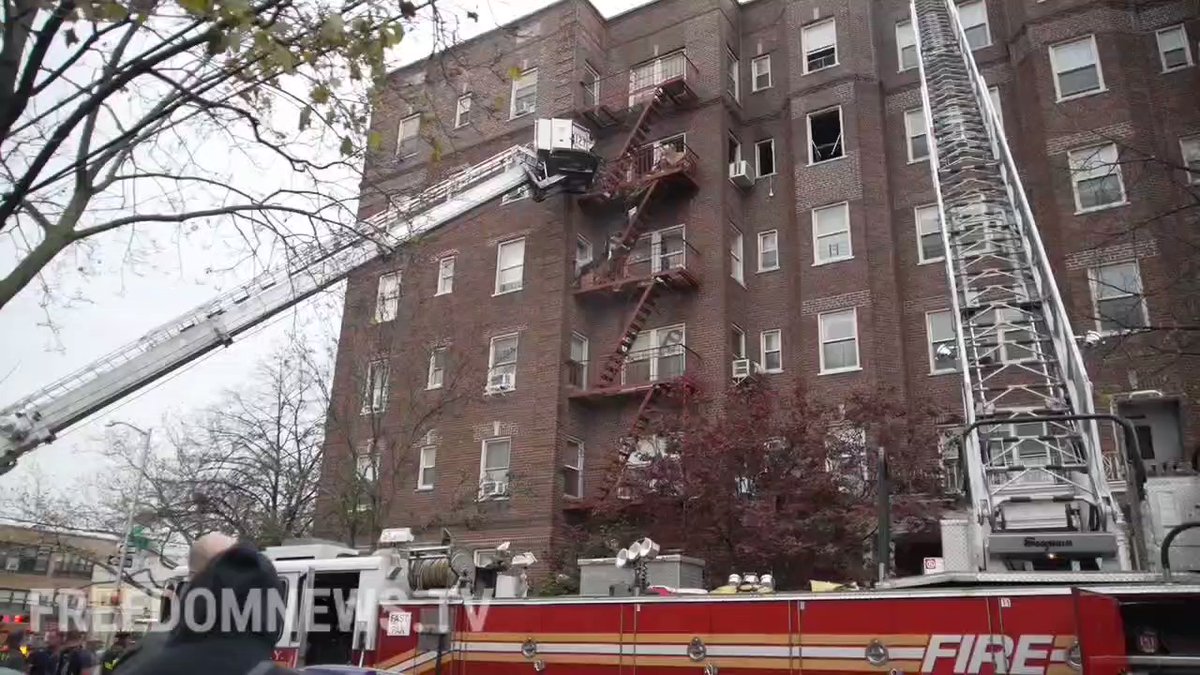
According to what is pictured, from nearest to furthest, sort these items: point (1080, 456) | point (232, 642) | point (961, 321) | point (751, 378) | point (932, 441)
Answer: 1. point (232, 642)
2. point (1080, 456)
3. point (961, 321)
4. point (932, 441)
5. point (751, 378)

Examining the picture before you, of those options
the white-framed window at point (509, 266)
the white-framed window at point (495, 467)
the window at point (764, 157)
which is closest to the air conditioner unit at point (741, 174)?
the window at point (764, 157)

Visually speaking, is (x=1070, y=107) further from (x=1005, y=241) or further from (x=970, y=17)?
(x=1005, y=241)

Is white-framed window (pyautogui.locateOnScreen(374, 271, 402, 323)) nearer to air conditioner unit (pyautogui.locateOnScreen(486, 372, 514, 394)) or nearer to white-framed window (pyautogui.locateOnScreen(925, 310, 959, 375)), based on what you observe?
air conditioner unit (pyautogui.locateOnScreen(486, 372, 514, 394))

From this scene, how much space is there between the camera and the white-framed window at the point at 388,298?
2228 centimetres

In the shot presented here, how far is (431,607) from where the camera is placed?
1155 cm

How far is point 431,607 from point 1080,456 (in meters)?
8.16

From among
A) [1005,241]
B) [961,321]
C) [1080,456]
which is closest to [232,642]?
[1080,456]

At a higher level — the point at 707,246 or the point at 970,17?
the point at 970,17

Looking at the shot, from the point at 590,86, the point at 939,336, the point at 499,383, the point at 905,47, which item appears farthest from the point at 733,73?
the point at 499,383

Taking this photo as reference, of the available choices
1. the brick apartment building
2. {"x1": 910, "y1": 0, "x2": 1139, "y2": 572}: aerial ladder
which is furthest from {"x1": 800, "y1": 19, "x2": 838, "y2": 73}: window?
{"x1": 910, "y1": 0, "x2": 1139, "y2": 572}: aerial ladder

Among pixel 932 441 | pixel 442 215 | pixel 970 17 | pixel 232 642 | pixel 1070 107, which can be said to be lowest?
pixel 232 642

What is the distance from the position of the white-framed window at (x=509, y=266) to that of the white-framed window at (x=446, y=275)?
167 centimetres

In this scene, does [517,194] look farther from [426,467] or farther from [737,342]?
[426,467]

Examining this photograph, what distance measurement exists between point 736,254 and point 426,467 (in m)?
9.99
